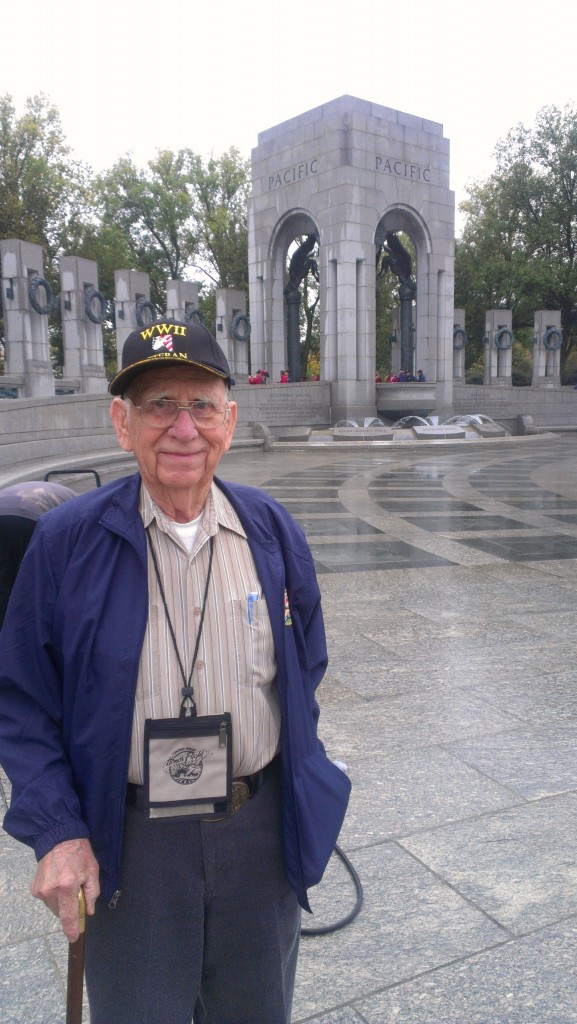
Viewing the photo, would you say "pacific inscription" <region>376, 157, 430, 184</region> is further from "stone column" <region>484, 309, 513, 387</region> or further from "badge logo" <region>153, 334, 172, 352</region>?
"badge logo" <region>153, 334, 172, 352</region>

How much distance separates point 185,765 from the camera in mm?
1607

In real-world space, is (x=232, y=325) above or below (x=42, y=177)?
below

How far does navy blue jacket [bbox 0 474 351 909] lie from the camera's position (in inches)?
62.3

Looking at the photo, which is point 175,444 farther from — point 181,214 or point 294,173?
point 181,214

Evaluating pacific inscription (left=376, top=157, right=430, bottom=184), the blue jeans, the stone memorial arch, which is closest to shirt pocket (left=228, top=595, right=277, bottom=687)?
the blue jeans

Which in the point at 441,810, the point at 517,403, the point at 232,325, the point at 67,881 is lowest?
the point at 441,810

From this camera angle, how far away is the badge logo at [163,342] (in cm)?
168

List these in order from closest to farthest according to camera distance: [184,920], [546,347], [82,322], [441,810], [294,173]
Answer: [184,920]
[441,810]
[82,322]
[294,173]
[546,347]

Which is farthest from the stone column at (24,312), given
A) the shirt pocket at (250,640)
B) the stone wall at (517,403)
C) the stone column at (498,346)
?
the stone column at (498,346)

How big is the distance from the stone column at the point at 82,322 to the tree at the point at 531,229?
2694 centimetres

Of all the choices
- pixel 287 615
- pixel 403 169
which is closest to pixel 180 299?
pixel 403 169

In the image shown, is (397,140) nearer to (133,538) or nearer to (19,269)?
(19,269)

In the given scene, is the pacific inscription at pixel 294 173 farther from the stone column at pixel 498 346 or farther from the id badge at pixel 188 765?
the id badge at pixel 188 765

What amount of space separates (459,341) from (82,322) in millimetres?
19648
